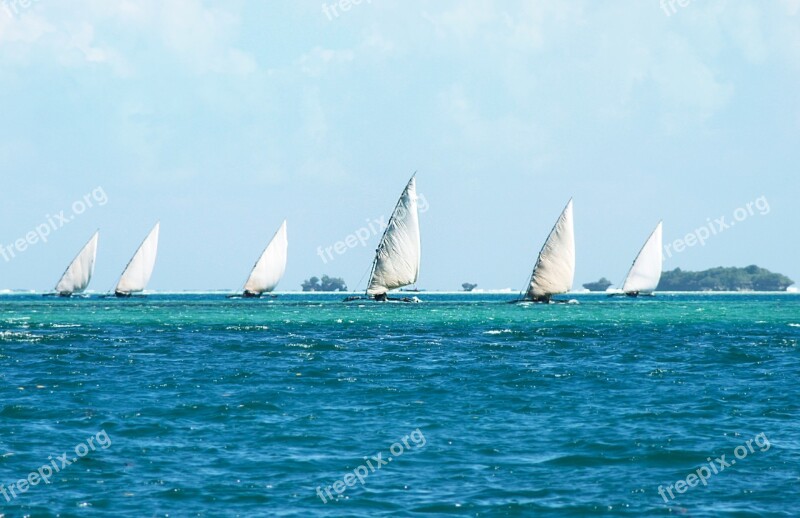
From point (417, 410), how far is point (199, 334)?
1412 inches

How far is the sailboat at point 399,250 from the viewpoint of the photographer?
113688mm

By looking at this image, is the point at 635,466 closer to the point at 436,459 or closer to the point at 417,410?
the point at 436,459

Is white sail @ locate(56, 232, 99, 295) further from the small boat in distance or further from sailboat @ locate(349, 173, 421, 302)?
sailboat @ locate(349, 173, 421, 302)

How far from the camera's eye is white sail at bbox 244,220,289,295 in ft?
491

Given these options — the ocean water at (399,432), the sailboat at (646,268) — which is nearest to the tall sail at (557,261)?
the sailboat at (646,268)

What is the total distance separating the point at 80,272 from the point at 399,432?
149029 mm

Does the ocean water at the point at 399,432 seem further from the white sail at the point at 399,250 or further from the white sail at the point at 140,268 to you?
the white sail at the point at 140,268

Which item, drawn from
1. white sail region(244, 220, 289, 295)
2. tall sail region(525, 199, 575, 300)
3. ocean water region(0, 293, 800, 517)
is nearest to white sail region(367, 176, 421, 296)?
tall sail region(525, 199, 575, 300)

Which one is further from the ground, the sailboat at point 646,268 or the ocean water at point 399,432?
the sailboat at point 646,268

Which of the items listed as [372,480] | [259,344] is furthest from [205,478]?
[259,344]

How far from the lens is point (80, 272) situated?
16450cm

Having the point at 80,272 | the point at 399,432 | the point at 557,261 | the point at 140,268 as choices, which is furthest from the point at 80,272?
the point at 399,432

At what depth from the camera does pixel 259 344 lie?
52.3 metres

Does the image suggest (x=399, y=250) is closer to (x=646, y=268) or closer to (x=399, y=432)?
(x=646, y=268)
